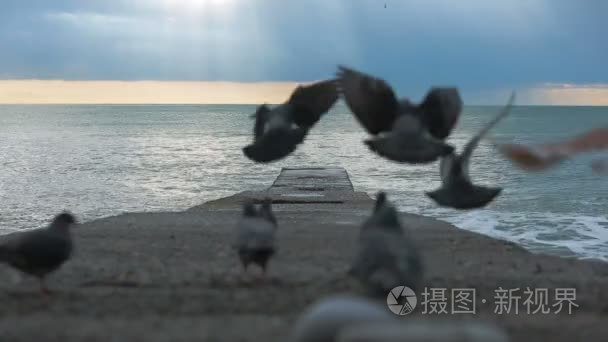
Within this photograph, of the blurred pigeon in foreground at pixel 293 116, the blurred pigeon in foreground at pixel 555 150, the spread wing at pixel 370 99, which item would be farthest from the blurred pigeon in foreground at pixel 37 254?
the blurred pigeon in foreground at pixel 555 150

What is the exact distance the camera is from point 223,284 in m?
8.39

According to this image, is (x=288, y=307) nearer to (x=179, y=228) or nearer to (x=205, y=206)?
(x=179, y=228)

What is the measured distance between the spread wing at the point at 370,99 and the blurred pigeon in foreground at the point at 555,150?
1.94 m

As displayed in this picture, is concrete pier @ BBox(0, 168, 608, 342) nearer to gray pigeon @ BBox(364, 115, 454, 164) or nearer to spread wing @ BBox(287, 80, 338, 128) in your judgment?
gray pigeon @ BBox(364, 115, 454, 164)

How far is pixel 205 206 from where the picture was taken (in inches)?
887

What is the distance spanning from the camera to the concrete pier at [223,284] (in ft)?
20.0

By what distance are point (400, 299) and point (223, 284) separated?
2.35m

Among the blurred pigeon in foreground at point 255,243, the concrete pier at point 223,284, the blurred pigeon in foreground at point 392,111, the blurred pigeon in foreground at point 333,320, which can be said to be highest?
the blurred pigeon in foreground at point 392,111

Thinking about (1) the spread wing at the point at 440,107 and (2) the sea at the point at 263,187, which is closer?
(1) the spread wing at the point at 440,107

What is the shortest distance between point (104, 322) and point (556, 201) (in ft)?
83.9

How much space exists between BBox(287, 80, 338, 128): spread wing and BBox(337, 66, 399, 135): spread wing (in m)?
0.36

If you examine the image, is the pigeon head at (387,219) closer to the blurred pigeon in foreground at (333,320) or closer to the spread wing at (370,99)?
the spread wing at (370,99)

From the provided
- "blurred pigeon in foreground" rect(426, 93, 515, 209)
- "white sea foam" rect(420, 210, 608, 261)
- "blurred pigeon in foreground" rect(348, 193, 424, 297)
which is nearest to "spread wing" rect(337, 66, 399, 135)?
"blurred pigeon in foreground" rect(426, 93, 515, 209)

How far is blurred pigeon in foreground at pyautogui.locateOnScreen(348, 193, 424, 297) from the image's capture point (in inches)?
259
